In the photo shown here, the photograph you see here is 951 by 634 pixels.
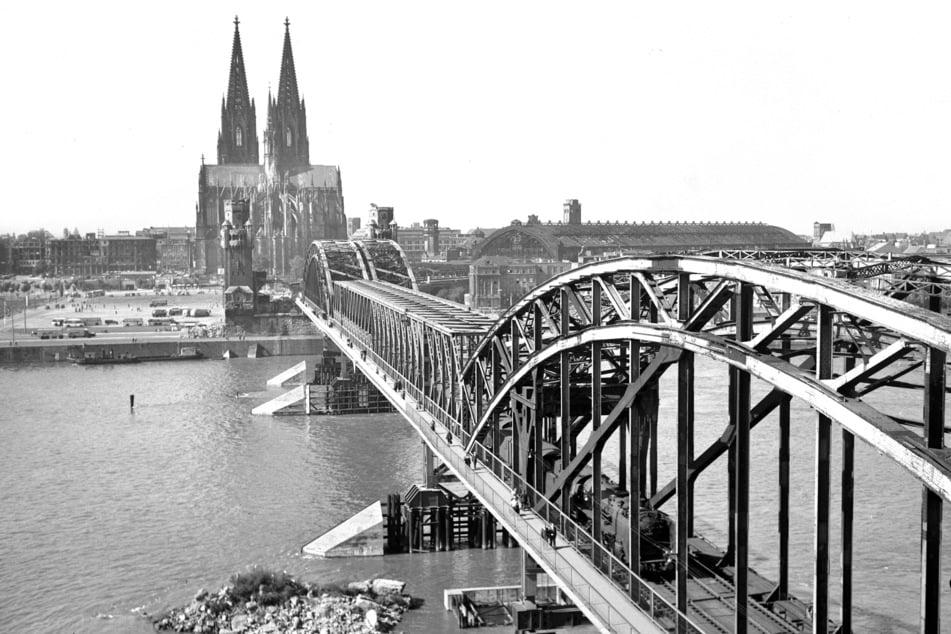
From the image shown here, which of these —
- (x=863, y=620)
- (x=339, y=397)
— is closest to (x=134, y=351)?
(x=339, y=397)

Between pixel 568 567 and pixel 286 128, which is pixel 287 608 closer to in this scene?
pixel 568 567

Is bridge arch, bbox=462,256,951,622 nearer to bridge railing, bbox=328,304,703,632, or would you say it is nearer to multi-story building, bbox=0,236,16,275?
bridge railing, bbox=328,304,703,632

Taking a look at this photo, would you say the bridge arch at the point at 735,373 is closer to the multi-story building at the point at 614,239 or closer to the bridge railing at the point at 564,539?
the bridge railing at the point at 564,539

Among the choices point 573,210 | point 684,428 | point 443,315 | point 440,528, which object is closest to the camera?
point 684,428

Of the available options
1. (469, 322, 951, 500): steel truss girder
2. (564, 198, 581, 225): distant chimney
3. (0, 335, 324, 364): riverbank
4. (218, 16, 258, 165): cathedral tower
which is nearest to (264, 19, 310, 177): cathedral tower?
(218, 16, 258, 165): cathedral tower

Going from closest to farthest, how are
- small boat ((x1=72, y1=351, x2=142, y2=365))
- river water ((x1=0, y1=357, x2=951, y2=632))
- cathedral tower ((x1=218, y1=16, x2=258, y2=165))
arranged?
river water ((x1=0, y1=357, x2=951, y2=632)) < small boat ((x1=72, y1=351, x2=142, y2=365)) < cathedral tower ((x1=218, y1=16, x2=258, y2=165))

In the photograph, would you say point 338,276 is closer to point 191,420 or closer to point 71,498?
point 191,420

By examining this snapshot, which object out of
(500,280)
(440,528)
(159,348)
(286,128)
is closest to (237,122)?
(286,128)
